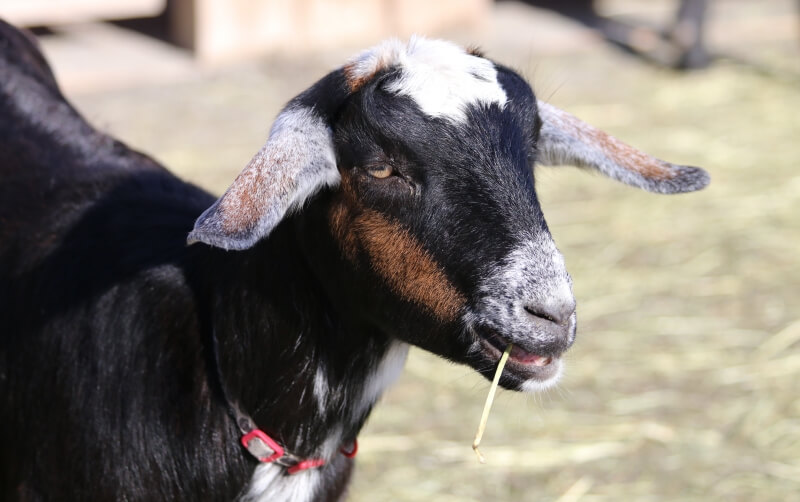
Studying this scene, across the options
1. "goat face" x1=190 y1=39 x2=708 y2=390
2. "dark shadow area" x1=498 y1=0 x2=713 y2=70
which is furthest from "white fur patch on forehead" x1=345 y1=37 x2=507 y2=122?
"dark shadow area" x1=498 y1=0 x2=713 y2=70

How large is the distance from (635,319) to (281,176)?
3.38m

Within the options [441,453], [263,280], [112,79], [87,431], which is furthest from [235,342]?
[112,79]

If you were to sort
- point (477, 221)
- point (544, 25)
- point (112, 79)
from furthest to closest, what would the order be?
point (544, 25) < point (112, 79) < point (477, 221)

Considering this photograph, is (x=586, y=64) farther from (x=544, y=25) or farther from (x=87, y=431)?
(x=87, y=431)

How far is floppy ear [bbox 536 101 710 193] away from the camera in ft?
9.67

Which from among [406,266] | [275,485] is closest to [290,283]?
[406,266]

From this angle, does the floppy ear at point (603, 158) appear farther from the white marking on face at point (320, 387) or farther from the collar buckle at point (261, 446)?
the collar buckle at point (261, 446)

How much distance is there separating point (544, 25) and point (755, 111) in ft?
7.59

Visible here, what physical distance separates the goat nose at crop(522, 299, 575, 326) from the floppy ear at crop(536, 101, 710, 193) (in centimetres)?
64

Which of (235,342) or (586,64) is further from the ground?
(235,342)

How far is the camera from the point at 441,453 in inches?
171

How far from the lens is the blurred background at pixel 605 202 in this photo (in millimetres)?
4332

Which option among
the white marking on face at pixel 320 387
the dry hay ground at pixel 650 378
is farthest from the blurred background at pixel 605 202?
the white marking on face at pixel 320 387

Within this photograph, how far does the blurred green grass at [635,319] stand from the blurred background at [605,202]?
0.01m
